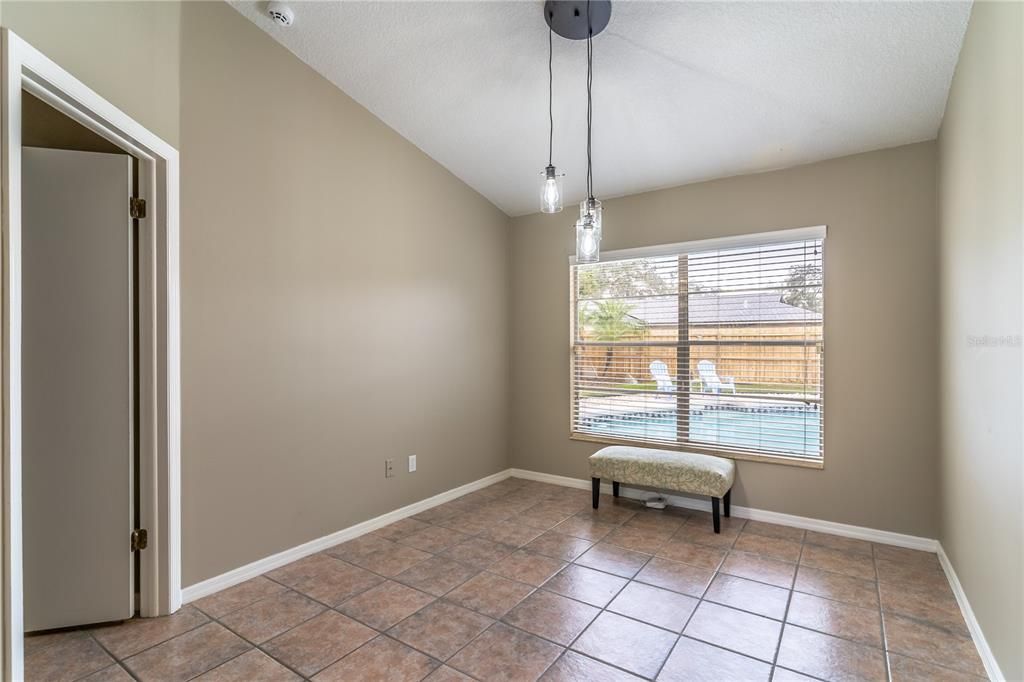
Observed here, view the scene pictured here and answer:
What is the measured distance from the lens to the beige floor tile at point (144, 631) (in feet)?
7.01

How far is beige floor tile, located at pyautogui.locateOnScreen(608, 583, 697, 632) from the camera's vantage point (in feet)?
7.75

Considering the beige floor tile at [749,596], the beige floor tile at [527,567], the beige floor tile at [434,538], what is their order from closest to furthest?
the beige floor tile at [749,596]
the beige floor tile at [527,567]
the beige floor tile at [434,538]

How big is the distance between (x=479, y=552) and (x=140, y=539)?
173cm

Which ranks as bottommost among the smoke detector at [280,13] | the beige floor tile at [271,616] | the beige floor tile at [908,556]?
the beige floor tile at [908,556]

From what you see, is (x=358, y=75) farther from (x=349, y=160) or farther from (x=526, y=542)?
(x=526, y=542)

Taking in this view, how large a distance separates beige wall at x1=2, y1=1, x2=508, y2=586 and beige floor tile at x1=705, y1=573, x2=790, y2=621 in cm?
217

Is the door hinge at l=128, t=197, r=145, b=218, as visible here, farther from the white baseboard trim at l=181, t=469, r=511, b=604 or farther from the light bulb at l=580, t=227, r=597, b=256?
the light bulb at l=580, t=227, r=597, b=256

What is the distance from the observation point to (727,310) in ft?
12.7

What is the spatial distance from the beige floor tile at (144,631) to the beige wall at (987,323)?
10.3ft

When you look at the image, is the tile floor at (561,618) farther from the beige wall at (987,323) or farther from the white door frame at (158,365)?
the beige wall at (987,323)

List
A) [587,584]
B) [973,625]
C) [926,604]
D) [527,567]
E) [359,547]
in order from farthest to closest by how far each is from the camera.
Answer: [359,547] < [527,567] < [587,584] < [926,604] < [973,625]

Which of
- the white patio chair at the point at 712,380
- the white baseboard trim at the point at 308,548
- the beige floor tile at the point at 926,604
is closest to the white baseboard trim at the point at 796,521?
the beige floor tile at the point at 926,604

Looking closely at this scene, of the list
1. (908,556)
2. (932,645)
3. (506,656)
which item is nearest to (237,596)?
(506,656)

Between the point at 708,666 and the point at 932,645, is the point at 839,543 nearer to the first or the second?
the point at 932,645
